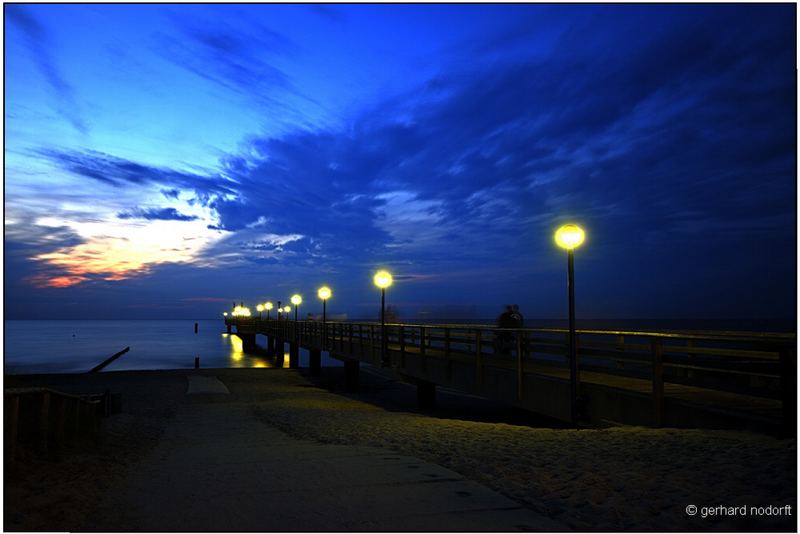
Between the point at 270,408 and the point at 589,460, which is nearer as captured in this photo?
the point at 589,460

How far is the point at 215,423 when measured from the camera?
12.2 meters

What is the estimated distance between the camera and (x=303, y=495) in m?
5.31

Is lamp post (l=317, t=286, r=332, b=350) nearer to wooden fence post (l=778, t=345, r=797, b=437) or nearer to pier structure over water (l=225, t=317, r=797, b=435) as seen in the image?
pier structure over water (l=225, t=317, r=797, b=435)

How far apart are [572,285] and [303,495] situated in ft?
22.3

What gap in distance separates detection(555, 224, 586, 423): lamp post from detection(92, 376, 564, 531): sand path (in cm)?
414

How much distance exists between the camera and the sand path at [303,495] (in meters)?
Answer: 4.56

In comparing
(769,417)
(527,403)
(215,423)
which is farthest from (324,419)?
(769,417)

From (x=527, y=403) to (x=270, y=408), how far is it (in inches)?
294

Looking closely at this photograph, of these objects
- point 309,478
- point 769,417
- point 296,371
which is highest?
point 769,417

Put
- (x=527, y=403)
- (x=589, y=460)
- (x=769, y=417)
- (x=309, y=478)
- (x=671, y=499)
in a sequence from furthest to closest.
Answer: (x=527, y=403) → (x=769, y=417) → (x=589, y=460) → (x=309, y=478) → (x=671, y=499)

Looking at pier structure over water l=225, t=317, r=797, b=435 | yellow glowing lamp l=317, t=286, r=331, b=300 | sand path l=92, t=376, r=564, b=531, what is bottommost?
sand path l=92, t=376, r=564, b=531

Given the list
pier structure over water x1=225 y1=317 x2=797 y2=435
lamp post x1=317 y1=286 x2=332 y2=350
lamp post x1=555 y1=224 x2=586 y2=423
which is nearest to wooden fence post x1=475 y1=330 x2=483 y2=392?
pier structure over water x1=225 y1=317 x2=797 y2=435

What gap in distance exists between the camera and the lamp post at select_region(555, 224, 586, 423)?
32.1 feet

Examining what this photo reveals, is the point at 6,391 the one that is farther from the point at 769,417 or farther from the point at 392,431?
the point at 769,417
